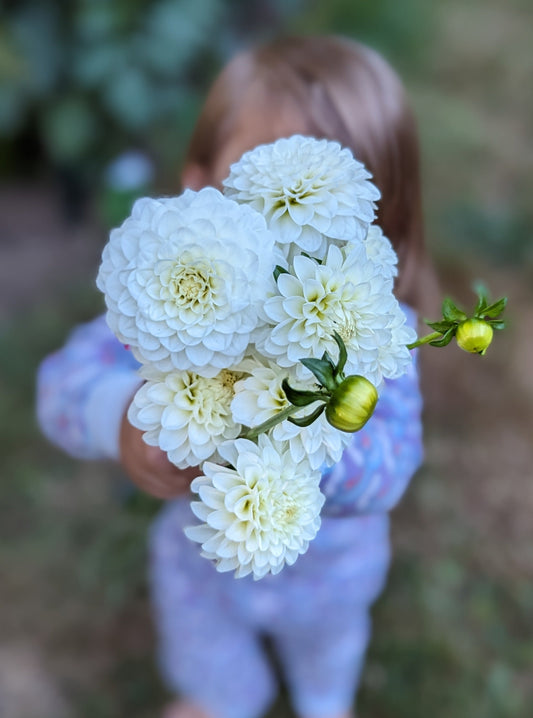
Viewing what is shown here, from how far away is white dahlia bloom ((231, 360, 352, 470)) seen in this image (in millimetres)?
412

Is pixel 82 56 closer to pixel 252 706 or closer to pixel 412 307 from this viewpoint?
pixel 412 307

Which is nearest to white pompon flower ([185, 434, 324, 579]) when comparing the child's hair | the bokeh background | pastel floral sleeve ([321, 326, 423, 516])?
pastel floral sleeve ([321, 326, 423, 516])

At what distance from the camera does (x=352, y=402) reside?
0.38 metres

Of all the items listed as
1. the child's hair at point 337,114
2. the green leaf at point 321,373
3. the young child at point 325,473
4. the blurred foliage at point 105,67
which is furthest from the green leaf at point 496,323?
the blurred foliage at point 105,67

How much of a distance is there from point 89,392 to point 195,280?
18.8 inches

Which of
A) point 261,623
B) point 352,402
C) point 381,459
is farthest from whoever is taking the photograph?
point 261,623

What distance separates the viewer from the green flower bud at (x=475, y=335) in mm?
413

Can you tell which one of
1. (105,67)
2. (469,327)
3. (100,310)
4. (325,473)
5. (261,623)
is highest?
(469,327)

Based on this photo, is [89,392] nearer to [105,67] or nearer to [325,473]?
[325,473]

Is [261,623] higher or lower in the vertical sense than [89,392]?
lower

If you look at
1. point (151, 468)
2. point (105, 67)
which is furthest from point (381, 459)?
point (105, 67)

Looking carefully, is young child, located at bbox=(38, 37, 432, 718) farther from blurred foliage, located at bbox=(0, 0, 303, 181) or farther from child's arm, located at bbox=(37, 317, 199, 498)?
blurred foliage, located at bbox=(0, 0, 303, 181)

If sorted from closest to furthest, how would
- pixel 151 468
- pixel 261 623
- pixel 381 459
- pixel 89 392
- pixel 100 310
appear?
pixel 151 468 → pixel 381 459 → pixel 89 392 → pixel 261 623 → pixel 100 310

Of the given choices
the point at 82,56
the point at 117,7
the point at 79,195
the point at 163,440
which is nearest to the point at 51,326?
the point at 79,195
